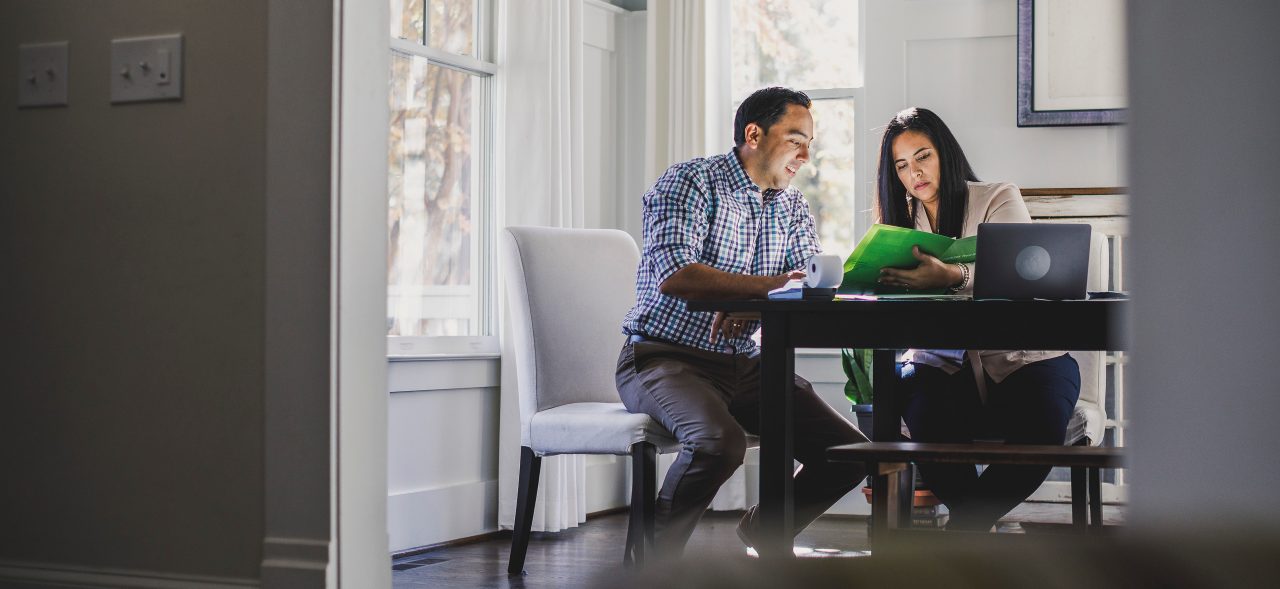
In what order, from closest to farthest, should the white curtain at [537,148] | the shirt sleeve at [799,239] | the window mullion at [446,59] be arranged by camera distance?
1. the shirt sleeve at [799,239]
2. the window mullion at [446,59]
3. the white curtain at [537,148]

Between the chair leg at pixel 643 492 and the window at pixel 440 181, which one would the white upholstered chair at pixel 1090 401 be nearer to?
the chair leg at pixel 643 492

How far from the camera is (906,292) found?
2.11 meters

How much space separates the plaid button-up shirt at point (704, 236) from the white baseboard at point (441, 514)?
899 mm

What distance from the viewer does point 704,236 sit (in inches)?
114

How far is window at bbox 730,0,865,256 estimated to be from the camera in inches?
167

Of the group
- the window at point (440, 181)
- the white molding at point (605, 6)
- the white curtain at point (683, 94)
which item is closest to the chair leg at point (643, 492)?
the window at point (440, 181)

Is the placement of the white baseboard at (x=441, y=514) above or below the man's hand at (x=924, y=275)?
below

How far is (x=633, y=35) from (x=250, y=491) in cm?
284

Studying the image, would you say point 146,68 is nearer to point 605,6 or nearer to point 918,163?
point 918,163

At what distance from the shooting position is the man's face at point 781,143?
294 cm

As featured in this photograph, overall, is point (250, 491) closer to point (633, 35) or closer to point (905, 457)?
point (905, 457)

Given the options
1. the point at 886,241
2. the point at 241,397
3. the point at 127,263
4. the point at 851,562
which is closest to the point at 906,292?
the point at 886,241

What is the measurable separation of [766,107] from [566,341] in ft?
2.65

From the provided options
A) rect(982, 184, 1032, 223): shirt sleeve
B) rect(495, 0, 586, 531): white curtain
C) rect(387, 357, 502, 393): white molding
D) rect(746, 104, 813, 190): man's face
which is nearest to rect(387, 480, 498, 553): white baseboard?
rect(495, 0, 586, 531): white curtain
